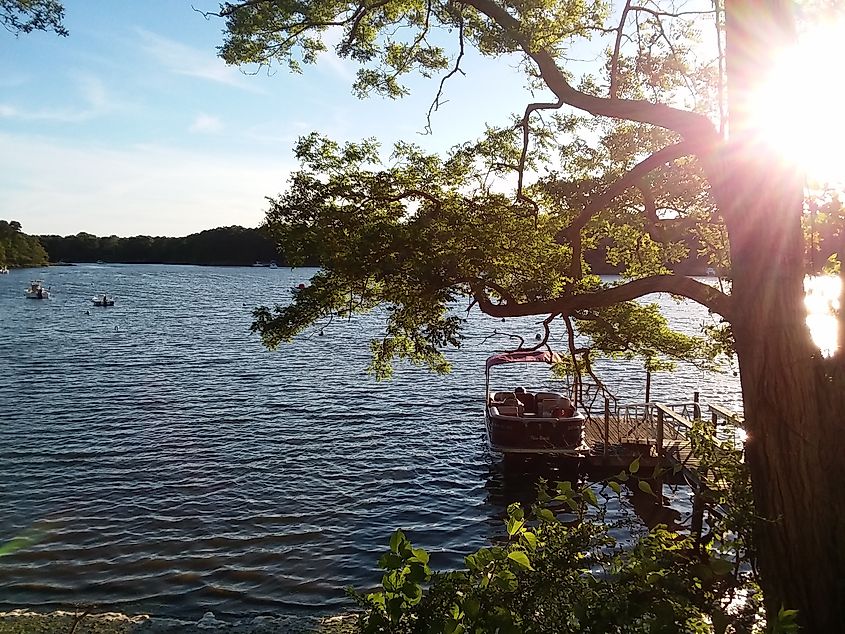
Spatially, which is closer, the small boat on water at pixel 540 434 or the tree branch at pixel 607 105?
the tree branch at pixel 607 105

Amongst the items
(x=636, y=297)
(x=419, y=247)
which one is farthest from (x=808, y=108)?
(x=419, y=247)

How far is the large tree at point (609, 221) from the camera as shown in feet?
15.1

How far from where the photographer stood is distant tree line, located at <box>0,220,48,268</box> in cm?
15238

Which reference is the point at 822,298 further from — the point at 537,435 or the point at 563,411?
the point at 563,411

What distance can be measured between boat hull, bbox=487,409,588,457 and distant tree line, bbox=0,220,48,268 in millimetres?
154650

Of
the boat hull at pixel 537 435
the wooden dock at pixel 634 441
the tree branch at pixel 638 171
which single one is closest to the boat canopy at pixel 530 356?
the tree branch at pixel 638 171

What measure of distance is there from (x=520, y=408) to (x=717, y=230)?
13.5 metres

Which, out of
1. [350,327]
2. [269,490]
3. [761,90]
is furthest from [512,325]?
[761,90]

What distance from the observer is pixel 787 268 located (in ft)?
15.9

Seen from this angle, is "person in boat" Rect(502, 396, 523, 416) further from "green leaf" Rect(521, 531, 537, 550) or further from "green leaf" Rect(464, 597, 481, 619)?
"green leaf" Rect(464, 597, 481, 619)

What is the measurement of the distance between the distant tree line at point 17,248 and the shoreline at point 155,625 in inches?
6250

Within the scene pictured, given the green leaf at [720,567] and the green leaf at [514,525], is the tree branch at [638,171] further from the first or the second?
the green leaf at [514,525]

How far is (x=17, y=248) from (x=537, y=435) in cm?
16831

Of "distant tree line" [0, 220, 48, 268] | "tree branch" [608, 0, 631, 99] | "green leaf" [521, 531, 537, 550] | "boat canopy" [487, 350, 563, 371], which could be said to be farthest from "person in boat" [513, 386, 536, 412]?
"distant tree line" [0, 220, 48, 268]
